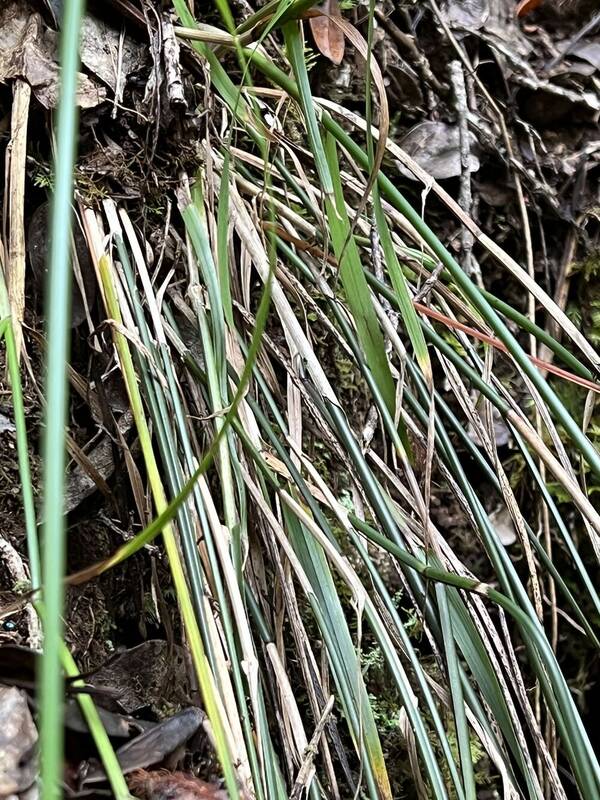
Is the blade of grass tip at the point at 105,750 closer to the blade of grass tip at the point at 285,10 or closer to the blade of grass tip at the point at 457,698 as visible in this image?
the blade of grass tip at the point at 457,698

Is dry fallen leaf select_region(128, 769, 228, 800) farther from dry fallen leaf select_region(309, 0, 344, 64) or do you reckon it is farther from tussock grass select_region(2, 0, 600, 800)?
dry fallen leaf select_region(309, 0, 344, 64)

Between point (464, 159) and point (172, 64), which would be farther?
point (464, 159)

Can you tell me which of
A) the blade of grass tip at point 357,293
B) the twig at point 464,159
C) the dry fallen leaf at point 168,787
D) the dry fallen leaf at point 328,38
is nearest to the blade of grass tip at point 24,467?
the dry fallen leaf at point 168,787

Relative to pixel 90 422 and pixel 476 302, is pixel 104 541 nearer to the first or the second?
pixel 90 422

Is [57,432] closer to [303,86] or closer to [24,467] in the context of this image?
[24,467]

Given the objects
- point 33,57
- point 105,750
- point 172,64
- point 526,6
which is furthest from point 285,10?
point 526,6

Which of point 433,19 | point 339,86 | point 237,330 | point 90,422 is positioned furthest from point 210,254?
point 433,19

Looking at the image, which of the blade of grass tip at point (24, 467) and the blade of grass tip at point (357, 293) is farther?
the blade of grass tip at point (357, 293)

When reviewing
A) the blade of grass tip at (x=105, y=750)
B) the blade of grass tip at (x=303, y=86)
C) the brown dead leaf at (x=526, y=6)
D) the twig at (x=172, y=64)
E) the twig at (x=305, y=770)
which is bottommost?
the twig at (x=305, y=770)
